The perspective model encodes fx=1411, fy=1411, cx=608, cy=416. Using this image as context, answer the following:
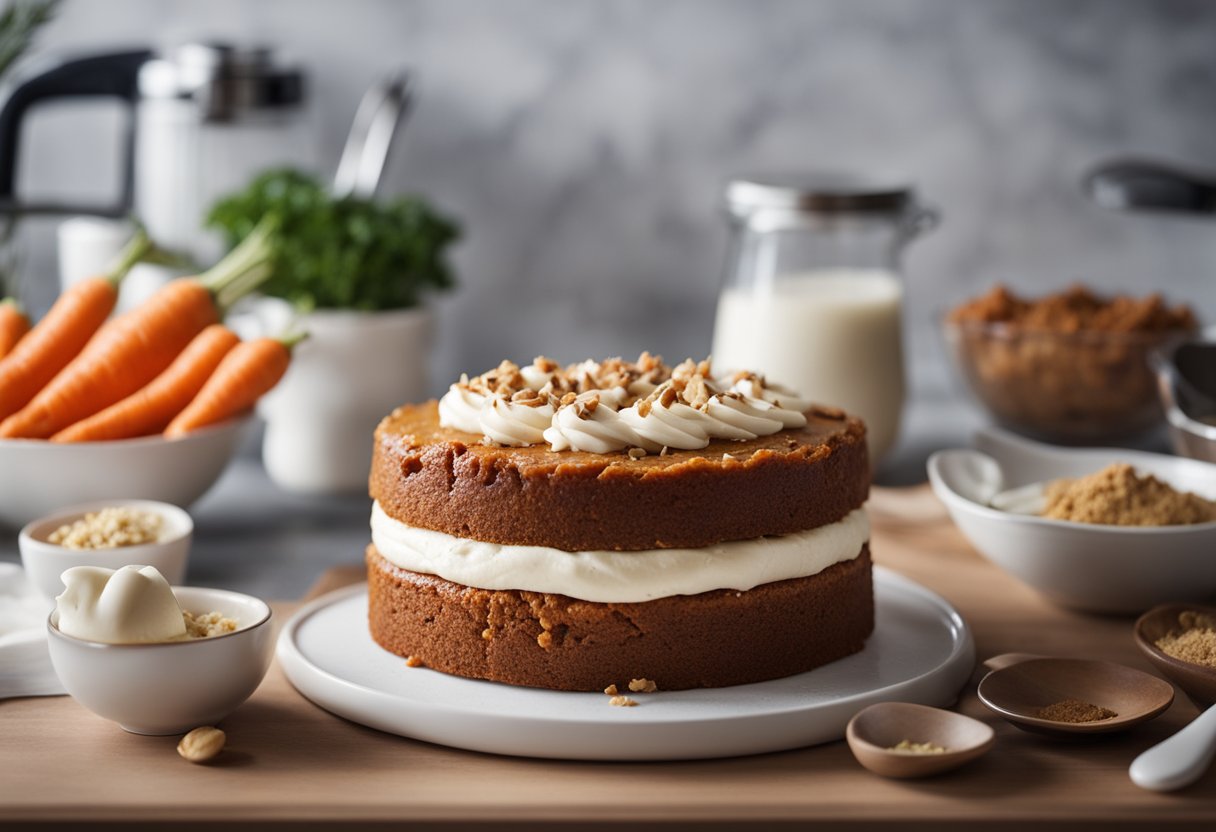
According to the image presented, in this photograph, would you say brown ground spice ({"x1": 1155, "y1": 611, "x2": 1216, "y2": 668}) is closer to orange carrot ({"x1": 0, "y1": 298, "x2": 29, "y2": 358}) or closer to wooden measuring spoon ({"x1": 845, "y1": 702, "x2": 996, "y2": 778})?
wooden measuring spoon ({"x1": 845, "y1": 702, "x2": 996, "y2": 778})

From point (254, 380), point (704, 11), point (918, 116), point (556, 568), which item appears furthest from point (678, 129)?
point (556, 568)

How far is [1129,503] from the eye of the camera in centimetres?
192

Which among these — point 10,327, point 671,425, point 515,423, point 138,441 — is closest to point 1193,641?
point 671,425

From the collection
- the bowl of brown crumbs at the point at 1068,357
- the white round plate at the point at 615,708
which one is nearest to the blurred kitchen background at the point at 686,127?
the bowl of brown crumbs at the point at 1068,357

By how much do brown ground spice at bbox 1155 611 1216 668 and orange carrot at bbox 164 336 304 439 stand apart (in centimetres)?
140

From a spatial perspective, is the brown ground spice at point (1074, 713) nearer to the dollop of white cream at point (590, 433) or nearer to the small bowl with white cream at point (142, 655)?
the dollop of white cream at point (590, 433)

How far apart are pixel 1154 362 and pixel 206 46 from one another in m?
1.89

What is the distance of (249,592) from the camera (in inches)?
83.2

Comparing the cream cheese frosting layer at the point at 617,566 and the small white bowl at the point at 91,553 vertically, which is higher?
the cream cheese frosting layer at the point at 617,566

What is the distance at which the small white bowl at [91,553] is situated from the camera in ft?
5.93

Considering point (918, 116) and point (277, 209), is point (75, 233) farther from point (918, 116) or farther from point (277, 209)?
point (918, 116)

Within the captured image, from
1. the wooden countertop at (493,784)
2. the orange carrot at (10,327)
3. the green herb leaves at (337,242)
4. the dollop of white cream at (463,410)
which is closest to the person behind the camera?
the wooden countertop at (493,784)

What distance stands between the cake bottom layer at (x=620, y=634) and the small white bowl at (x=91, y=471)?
0.71 metres

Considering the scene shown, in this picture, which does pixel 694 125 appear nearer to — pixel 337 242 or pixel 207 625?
pixel 337 242
